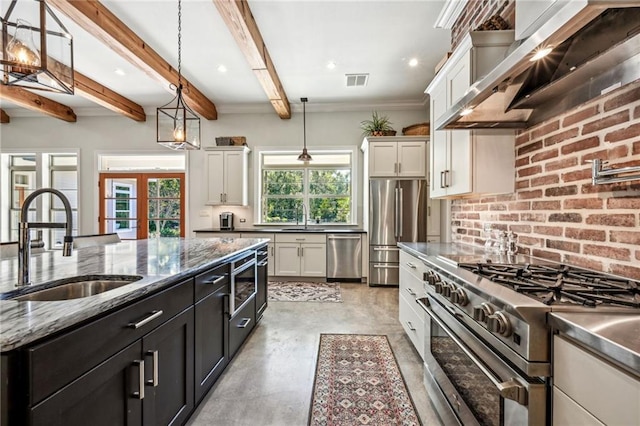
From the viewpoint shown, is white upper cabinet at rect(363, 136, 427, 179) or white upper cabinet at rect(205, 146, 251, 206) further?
white upper cabinet at rect(205, 146, 251, 206)

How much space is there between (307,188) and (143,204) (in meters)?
3.22

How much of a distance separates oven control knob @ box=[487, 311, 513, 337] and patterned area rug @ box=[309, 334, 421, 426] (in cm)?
104

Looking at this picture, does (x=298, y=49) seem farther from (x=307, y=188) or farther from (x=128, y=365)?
(x=128, y=365)

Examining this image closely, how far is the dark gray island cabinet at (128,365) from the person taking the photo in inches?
30.4

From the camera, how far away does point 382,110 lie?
5.48 m

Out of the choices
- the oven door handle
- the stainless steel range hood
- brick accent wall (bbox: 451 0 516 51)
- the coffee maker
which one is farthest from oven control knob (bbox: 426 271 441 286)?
the coffee maker

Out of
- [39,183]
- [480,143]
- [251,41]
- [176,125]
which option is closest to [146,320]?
[176,125]

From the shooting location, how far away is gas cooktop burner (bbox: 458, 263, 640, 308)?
96 cm

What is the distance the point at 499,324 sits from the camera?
3.43 ft

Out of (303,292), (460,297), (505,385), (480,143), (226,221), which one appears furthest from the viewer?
Result: (226,221)

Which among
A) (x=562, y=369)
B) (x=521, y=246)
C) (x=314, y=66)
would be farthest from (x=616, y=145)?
(x=314, y=66)

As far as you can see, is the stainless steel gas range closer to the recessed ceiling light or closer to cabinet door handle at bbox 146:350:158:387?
the recessed ceiling light

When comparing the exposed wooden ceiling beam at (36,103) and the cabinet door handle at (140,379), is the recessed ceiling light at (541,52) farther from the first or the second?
the exposed wooden ceiling beam at (36,103)

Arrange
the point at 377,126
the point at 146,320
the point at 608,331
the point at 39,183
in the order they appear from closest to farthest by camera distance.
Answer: the point at 608,331 < the point at 146,320 < the point at 377,126 < the point at 39,183
